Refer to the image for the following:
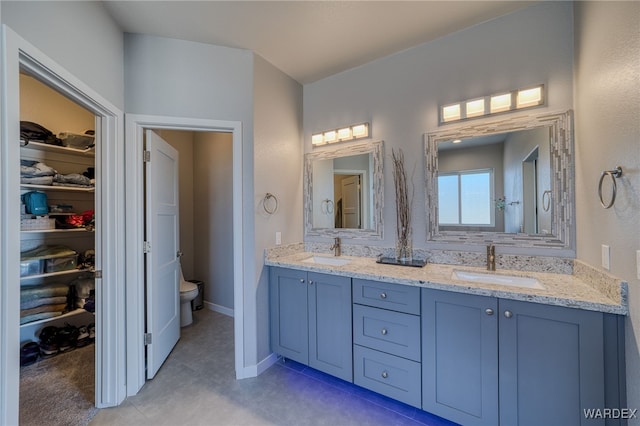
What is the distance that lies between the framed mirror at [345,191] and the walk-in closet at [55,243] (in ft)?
6.30

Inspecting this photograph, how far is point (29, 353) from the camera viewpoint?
229 centimetres

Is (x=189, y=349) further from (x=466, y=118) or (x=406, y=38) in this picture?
(x=406, y=38)

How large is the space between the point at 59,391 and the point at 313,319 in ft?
6.42

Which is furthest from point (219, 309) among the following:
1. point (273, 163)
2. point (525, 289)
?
point (525, 289)

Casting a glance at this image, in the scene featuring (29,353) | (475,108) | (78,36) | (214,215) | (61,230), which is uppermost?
(78,36)

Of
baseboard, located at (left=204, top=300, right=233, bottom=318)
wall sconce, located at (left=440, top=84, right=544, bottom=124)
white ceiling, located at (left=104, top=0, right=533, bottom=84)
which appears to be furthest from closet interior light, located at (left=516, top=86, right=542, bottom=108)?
baseboard, located at (left=204, top=300, right=233, bottom=318)

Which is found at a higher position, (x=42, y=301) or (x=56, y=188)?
(x=56, y=188)

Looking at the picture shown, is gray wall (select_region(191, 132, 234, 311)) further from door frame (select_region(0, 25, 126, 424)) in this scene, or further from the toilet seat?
door frame (select_region(0, 25, 126, 424))

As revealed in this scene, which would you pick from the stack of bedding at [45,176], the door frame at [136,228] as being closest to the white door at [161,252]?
the door frame at [136,228]

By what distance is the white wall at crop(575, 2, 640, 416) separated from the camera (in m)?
1.03

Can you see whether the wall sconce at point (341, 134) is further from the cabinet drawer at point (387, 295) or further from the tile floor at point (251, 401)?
the tile floor at point (251, 401)

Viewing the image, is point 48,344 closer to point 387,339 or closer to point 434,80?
point 387,339

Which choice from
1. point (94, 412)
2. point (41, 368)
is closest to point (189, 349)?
point (94, 412)

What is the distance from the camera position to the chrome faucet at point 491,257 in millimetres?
1773
